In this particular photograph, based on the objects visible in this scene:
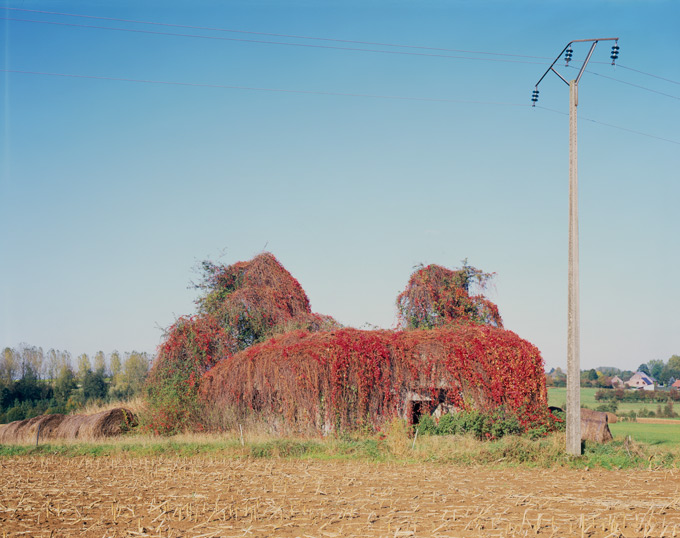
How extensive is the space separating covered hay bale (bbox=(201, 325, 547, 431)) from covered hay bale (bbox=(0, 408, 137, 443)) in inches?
260

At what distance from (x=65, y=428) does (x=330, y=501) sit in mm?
15451

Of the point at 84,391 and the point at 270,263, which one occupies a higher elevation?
the point at 270,263

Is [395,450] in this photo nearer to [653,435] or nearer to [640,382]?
[653,435]

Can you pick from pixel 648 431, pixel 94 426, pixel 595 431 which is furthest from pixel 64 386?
pixel 648 431

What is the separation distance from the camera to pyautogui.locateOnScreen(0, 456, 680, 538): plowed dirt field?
7.77 metres

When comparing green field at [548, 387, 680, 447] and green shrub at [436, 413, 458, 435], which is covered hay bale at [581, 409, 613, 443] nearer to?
green field at [548, 387, 680, 447]

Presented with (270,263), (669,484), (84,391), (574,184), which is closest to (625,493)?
(669,484)

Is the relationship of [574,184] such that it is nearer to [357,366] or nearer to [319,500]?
[357,366]

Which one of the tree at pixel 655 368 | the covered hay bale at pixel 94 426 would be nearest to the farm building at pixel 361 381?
the covered hay bale at pixel 94 426

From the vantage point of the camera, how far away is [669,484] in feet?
37.7

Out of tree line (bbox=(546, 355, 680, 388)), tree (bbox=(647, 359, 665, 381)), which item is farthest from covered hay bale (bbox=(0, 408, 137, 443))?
tree (bbox=(647, 359, 665, 381))

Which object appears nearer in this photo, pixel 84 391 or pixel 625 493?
pixel 625 493

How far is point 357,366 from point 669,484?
365 inches

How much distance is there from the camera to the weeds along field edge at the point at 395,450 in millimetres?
14180
